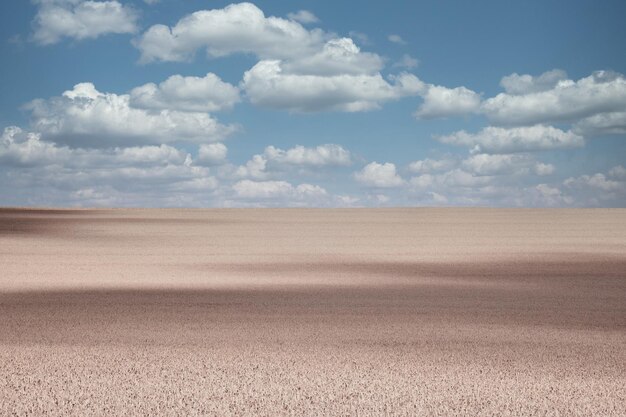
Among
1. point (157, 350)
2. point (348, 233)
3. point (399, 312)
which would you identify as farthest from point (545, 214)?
point (157, 350)

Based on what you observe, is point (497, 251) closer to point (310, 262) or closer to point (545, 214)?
point (310, 262)

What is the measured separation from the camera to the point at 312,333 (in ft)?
34.2

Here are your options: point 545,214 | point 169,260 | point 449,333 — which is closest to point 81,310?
point 449,333

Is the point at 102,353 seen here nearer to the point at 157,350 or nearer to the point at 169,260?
the point at 157,350

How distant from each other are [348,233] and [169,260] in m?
16.2

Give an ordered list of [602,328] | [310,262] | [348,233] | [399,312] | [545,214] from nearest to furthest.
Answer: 1. [602,328]
2. [399,312]
3. [310,262]
4. [348,233]
5. [545,214]

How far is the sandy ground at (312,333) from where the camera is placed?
275 inches

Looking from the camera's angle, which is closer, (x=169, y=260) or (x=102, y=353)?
(x=102, y=353)

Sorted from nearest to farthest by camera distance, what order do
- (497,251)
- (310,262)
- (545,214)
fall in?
(310,262)
(497,251)
(545,214)

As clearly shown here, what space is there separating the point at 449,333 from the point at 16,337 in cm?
634

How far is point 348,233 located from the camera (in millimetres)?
38656

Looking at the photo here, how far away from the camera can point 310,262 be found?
23406 mm

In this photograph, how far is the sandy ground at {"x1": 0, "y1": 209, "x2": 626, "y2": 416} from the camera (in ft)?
23.0

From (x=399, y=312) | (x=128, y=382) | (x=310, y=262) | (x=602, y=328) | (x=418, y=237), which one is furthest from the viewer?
(x=418, y=237)
